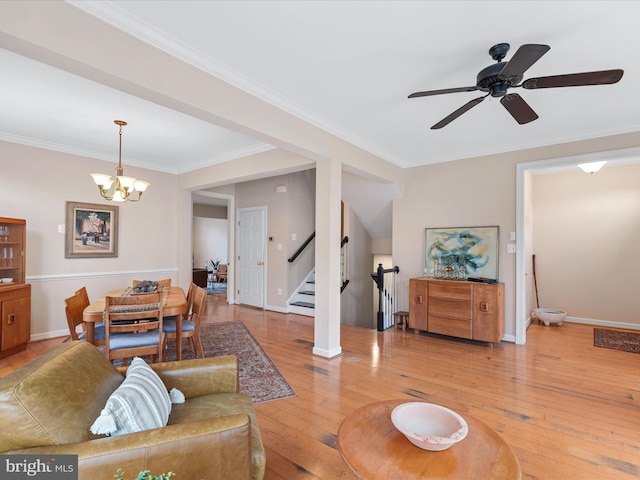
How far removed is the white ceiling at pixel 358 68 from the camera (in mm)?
1864

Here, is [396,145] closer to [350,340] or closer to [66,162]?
[350,340]

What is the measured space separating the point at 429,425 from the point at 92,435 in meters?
1.40

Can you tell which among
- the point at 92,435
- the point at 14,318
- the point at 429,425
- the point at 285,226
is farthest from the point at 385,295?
the point at 14,318

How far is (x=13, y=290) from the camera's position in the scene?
3539mm

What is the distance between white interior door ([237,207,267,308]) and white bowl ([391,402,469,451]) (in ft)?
16.4

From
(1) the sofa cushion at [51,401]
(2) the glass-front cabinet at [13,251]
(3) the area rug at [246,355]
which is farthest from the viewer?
(2) the glass-front cabinet at [13,251]

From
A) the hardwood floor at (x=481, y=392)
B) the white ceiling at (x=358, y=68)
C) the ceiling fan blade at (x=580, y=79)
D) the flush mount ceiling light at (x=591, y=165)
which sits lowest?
the hardwood floor at (x=481, y=392)

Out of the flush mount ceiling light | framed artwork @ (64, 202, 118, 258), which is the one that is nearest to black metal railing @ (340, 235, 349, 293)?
the flush mount ceiling light

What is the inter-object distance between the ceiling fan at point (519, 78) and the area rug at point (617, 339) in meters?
3.48

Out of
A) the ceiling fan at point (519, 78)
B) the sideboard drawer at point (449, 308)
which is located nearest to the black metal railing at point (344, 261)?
the sideboard drawer at point (449, 308)

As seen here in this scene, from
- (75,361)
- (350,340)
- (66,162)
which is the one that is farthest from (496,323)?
(66,162)

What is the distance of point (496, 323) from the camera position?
402cm

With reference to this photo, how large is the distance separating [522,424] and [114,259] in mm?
5408

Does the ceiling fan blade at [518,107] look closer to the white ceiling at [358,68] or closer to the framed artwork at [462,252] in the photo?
the white ceiling at [358,68]
